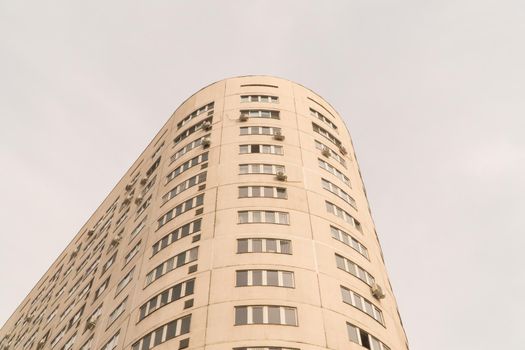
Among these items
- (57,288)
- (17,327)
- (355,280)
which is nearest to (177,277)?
(355,280)

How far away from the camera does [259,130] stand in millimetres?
46250

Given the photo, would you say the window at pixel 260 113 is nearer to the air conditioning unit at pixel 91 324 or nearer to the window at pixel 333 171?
the window at pixel 333 171

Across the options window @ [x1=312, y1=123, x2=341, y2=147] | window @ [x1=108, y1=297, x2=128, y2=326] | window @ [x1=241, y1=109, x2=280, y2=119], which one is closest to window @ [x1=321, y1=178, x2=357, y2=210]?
window @ [x1=312, y1=123, x2=341, y2=147]

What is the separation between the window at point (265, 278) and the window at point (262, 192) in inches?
→ 302

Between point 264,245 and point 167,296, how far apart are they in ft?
23.1

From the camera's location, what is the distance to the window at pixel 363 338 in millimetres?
30625

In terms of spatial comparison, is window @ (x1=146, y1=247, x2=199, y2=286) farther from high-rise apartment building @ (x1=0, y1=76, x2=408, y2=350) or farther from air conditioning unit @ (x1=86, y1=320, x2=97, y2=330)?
air conditioning unit @ (x1=86, y1=320, x2=97, y2=330)

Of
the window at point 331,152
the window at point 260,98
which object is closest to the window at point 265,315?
the window at point 331,152

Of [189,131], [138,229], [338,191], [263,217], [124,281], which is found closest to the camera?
[263,217]

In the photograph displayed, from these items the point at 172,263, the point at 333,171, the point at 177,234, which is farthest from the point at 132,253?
the point at 333,171

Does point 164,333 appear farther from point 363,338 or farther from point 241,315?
point 363,338

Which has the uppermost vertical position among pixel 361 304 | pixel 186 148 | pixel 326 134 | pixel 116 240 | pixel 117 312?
pixel 326 134

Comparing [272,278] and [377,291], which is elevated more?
[377,291]

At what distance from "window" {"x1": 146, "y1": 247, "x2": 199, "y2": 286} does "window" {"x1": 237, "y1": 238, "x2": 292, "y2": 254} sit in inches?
125
